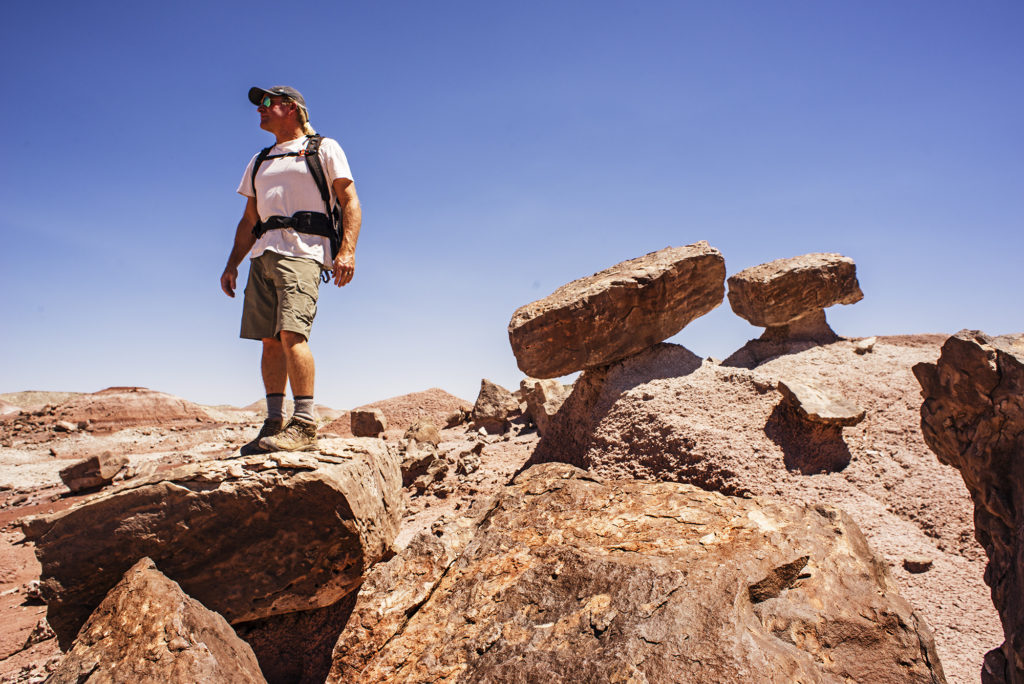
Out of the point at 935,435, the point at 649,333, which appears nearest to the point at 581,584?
the point at 935,435

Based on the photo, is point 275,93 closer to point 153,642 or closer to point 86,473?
point 153,642

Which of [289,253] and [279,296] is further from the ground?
[289,253]

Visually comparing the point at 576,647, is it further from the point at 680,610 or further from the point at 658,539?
the point at 658,539

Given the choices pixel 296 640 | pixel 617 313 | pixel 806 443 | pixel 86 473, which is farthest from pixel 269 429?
pixel 86 473

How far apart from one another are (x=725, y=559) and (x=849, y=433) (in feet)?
6.95

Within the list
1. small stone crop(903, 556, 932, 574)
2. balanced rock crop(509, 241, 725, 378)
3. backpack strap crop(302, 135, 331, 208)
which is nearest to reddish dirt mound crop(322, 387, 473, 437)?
balanced rock crop(509, 241, 725, 378)

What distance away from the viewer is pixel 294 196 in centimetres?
323

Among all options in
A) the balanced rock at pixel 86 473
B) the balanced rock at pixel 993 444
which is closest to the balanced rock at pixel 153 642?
the balanced rock at pixel 993 444

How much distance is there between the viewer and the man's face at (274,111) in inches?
133

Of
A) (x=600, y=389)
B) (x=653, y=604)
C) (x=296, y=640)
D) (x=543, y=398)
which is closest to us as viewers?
(x=653, y=604)

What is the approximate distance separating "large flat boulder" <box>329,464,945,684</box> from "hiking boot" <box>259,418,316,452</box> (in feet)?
2.74

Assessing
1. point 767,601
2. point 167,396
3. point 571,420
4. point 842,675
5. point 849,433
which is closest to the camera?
point 842,675

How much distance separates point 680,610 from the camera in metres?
1.96

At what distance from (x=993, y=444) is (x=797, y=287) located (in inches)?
132
